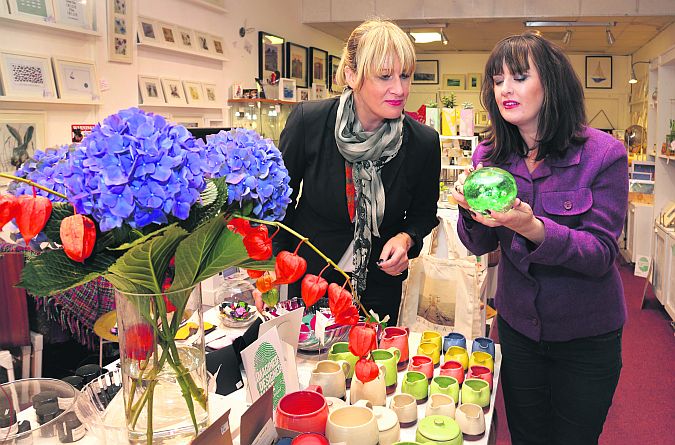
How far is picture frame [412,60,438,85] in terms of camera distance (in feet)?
36.9

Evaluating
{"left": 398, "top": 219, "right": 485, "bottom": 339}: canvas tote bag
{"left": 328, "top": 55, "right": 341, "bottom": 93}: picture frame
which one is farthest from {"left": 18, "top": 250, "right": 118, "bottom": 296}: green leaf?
{"left": 328, "top": 55, "right": 341, "bottom": 93}: picture frame

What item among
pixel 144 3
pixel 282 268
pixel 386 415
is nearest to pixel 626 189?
pixel 386 415

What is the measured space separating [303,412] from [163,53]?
12.4 ft

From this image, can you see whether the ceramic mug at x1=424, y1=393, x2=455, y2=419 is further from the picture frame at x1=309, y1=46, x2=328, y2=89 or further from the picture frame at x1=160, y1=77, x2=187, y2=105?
the picture frame at x1=309, y1=46, x2=328, y2=89

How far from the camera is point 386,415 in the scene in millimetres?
1229

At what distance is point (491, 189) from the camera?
1.39 meters

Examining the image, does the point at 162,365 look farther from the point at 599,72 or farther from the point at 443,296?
the point at 599,72

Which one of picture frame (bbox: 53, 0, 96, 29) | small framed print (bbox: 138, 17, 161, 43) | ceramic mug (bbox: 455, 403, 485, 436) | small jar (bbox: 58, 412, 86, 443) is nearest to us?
small jar (bbox: 58, 412, 86, 443)

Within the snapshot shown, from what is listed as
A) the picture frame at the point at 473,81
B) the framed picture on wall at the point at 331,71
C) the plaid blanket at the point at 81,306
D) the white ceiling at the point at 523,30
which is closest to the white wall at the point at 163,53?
the framed picture on wall at the point at 331,71

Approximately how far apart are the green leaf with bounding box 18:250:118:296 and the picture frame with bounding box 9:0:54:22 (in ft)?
9.08

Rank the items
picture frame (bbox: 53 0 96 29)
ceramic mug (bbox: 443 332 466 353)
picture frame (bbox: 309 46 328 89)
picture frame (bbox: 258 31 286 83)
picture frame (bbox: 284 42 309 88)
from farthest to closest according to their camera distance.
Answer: picture frame (bbox: 309 46 328 89) → picture frame (bbox: 284 42 309 88) → picture frame (bbox: 258 31 286 83) → picture frame (bbox: 53 0 96 29) → ceramic mug (bbox: 443 332 466 353)

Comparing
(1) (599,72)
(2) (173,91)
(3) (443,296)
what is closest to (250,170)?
(3) (443,296)

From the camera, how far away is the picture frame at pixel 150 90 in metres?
4.10

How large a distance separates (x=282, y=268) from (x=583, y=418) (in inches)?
50.3
